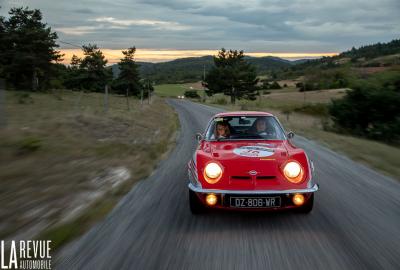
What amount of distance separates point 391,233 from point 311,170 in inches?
50.4

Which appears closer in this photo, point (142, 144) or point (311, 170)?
point (311, 170)

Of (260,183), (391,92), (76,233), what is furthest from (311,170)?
(391,92)

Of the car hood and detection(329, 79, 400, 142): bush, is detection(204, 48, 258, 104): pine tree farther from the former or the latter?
the car hood

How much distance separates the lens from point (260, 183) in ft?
18.3

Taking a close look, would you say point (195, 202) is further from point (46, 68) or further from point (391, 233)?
point (46, 68)

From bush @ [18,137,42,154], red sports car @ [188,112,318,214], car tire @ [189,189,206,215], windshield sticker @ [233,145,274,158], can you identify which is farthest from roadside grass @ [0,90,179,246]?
windshield sticker @ [233,145,274,158]

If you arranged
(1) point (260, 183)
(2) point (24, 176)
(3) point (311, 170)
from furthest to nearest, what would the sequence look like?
(2) point (24, 176), (3) point (311, 170), (1) point (260, 183)

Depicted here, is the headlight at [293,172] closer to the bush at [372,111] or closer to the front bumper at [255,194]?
the front bumper at [255,194]

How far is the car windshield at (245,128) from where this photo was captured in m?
7.27

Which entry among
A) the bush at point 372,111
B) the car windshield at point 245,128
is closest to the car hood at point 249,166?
the car windshield at point 245,128

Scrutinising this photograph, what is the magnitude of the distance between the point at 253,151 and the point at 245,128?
5.83 ft

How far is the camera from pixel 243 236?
5168mm

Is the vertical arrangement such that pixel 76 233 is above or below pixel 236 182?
below

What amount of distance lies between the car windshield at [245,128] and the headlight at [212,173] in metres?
1.46
